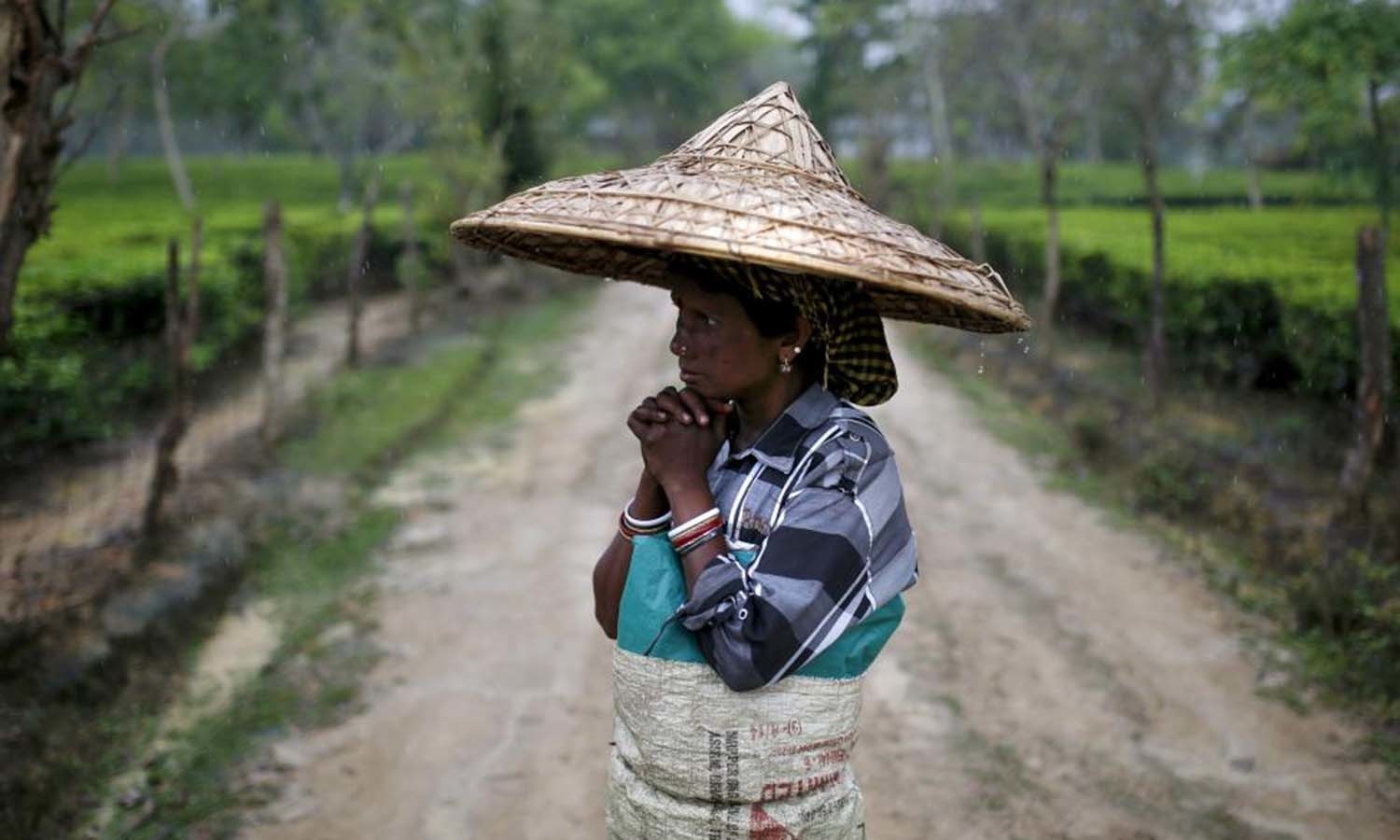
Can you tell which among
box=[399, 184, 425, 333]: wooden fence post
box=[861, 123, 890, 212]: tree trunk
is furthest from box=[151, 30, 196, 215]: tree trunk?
box=[861, 123, 890, 212]: tree trunk

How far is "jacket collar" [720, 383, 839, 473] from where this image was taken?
189 centimetres

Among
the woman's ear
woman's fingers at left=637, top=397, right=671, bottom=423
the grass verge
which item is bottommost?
the grass verge

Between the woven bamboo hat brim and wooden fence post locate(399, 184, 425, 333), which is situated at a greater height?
the woven bamboo hat brim

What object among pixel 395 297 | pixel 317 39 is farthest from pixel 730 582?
pixel 317 39

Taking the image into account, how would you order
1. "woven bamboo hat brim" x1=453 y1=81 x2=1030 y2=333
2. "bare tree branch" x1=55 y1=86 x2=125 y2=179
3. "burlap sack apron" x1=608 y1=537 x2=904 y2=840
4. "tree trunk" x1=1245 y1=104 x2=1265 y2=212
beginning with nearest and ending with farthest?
"woven bamboo hat brim" x1=453 y1=81 x2=1030 y2=333, "burlap sack apron" x1=608 y1=537 x2=904 y2=840, "bare tree branch" x1=55 y1=86 x2=125 y2=179, "tree trunk" x1=1245 y1=104 x2=1265 y2=212

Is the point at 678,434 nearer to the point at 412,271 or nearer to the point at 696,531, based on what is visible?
the point at 696,531

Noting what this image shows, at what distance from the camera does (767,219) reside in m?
1.72

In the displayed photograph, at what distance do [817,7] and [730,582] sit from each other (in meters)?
31.1

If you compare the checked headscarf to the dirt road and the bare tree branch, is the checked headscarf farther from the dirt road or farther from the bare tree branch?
the bare tree branch

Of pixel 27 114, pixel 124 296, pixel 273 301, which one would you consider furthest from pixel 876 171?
pixel 27 114

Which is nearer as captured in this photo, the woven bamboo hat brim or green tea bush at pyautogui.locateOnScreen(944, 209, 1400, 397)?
the woven bamboo hat brim

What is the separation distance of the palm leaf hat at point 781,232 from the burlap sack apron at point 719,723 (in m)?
0.48

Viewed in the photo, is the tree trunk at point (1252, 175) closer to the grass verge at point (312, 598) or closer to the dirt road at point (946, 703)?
the grass verge at point (312, 598)

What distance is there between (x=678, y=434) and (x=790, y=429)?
0.66 feet
